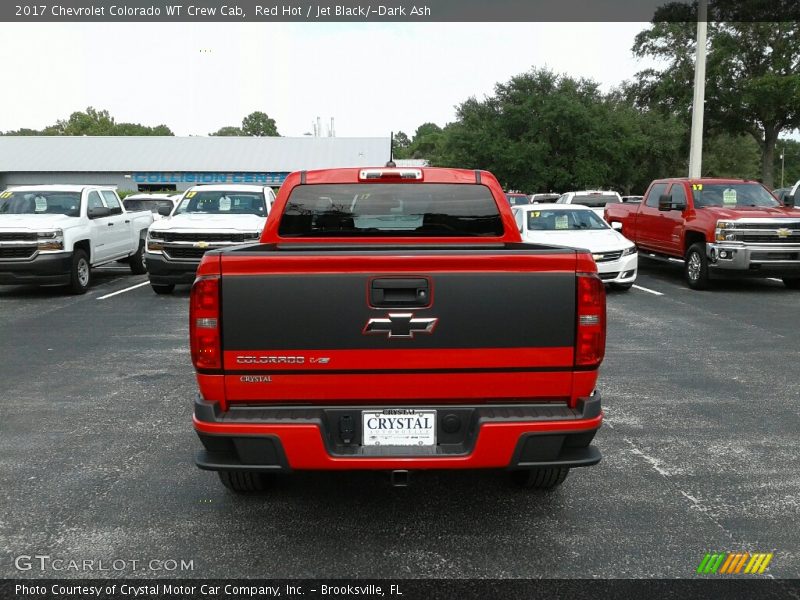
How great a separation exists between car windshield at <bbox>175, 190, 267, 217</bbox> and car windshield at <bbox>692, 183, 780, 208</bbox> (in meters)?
8.03

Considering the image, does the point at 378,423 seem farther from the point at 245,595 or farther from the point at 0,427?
the point at 0,427

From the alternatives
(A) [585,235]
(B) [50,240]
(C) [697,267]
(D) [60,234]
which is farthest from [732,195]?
(B) [50,240]

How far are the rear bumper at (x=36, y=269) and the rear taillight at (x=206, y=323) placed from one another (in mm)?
10431

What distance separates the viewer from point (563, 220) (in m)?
14.1

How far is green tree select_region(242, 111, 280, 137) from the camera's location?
541 feet

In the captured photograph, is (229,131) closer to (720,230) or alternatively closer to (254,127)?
(254,127)

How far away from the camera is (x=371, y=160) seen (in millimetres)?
70812

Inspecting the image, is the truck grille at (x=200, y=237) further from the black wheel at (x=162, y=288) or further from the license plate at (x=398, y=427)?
the license plate at (x=398, y=427)

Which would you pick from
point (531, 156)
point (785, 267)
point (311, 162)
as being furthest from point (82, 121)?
point (785, 267)

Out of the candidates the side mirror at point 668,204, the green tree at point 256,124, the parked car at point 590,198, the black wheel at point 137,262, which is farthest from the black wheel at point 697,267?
the green tree at point 256,124

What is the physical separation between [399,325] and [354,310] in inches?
8.4

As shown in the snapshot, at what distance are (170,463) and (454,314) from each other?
8.20ft

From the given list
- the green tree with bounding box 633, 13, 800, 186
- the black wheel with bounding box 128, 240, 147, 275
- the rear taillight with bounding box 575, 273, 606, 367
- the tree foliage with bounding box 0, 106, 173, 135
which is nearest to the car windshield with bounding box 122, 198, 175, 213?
the black wheel with bounding box 128, 240, 147, 275

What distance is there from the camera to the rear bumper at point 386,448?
3533mm
